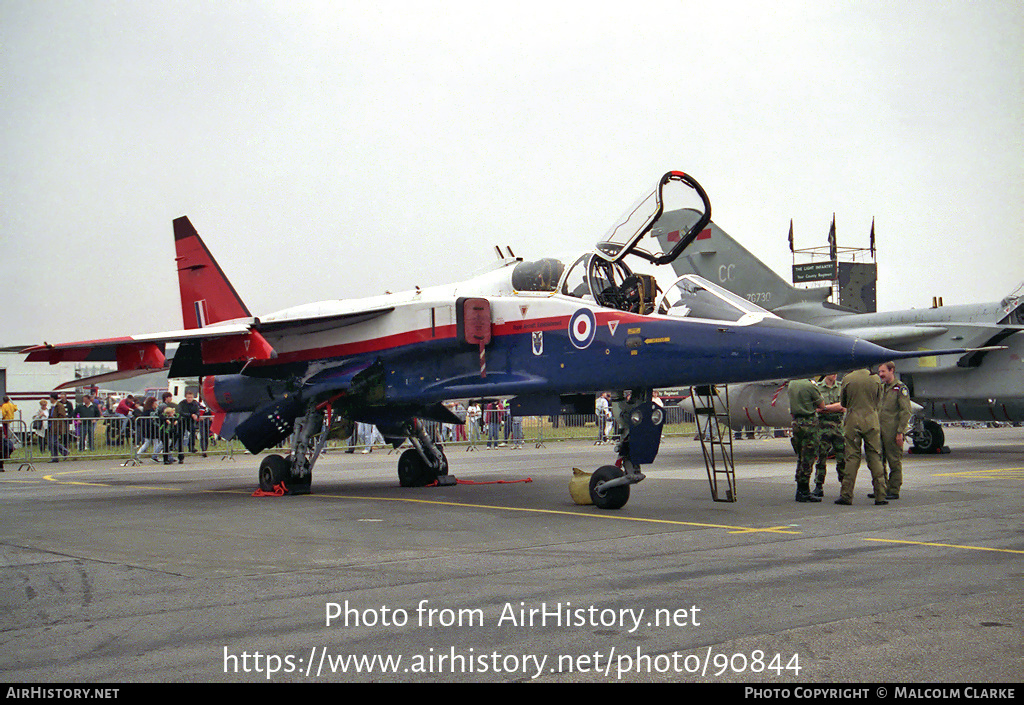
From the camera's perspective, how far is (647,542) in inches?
317

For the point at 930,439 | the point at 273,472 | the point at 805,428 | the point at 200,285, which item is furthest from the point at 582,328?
the point at 930,439

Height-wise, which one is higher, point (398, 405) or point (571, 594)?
point (398, 405)

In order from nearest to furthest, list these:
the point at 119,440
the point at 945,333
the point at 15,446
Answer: the point at 945,333, the point at 119,440, the point at 15,446

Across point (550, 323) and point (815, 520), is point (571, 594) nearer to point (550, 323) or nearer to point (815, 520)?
point (815, 520)

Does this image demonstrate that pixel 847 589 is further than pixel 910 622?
Yes

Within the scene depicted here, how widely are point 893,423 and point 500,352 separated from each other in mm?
5117

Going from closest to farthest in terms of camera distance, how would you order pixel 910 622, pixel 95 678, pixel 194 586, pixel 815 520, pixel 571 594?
1. pixel 95 678
2. pixel 910 622
3. pixel 571 594
4. pixel 194 586
5. pixel 815 520

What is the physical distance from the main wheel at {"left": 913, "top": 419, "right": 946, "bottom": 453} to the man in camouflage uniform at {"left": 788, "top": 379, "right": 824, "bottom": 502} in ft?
36.6

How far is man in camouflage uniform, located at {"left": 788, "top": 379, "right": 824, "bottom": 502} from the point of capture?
11.5 m

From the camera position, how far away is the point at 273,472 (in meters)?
13.3

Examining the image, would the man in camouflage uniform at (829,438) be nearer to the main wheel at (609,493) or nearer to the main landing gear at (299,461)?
the main wheel at (609,493)

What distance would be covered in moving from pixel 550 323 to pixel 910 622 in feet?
22.4

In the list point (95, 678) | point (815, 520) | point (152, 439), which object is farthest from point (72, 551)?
point (152, 439)

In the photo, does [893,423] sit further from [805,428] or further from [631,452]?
[631,452]
